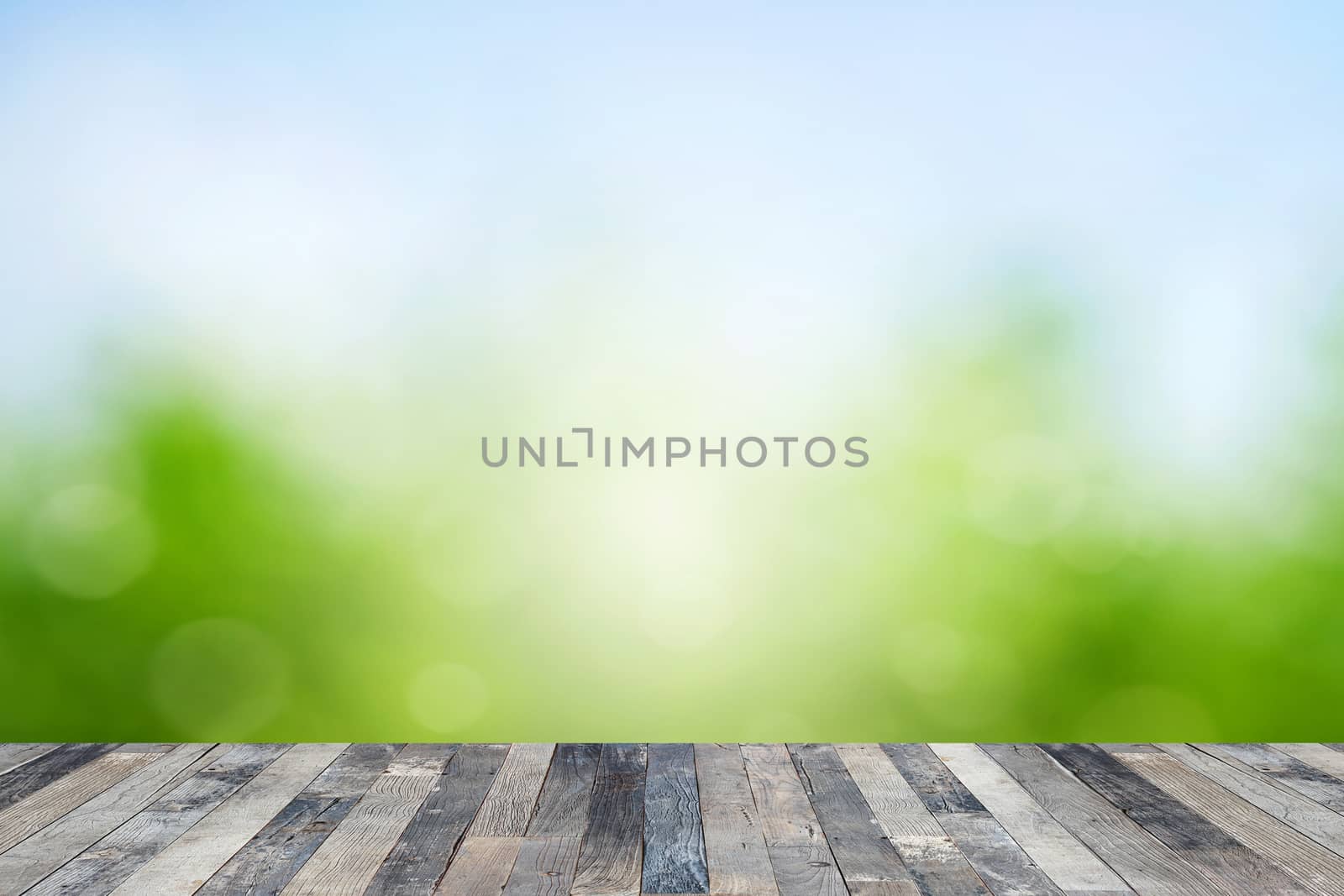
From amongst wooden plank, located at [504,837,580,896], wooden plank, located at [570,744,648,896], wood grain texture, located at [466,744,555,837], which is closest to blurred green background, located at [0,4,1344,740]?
wood grain texture, located at [466,744,555,837]

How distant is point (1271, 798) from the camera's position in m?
2.27

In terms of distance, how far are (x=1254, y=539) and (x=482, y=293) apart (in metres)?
2.06

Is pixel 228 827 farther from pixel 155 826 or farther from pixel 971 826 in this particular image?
pixel 971 826

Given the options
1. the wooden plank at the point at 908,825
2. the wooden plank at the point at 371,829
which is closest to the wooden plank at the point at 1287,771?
the wooden plank at the point at 908,825

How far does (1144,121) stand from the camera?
273 cm

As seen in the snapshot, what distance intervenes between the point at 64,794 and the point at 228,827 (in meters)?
0.48

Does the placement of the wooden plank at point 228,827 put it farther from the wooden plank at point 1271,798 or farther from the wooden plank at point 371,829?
the wooden plank at point 1271,798

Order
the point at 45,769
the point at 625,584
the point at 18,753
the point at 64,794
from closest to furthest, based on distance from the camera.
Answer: the point at 64,794, the point at 45,769, the point at 18,753, the point at 625,584

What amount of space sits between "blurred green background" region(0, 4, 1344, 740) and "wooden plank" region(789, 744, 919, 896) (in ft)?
0.68

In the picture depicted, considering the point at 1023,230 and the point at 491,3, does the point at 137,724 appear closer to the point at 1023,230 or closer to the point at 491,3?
the point at 491,3

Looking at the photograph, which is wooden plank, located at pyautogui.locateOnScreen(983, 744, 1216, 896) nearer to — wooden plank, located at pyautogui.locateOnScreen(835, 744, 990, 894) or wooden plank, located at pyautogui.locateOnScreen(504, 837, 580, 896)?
wooden plank, located at pyautogui.locateOnScreen(835, 744, 990, 894)

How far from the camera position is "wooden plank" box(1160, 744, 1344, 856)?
6.77 ft

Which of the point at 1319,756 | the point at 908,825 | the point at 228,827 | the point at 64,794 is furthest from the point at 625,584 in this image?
the point at 1319,756

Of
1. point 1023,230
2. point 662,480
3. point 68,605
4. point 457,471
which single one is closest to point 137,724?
point 68,605
